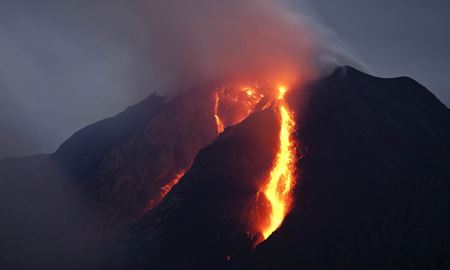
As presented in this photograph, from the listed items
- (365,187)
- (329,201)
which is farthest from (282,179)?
(365,187)

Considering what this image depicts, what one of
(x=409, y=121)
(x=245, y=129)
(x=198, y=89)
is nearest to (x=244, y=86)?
(x=198, y=89)

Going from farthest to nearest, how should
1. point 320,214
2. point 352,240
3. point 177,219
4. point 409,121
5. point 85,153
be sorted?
1. point 85,153
2. point 409,121
3. point 177,219
4. point 320,214
5. point 352,240

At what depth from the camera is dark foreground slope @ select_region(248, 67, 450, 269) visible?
3550 centimetres

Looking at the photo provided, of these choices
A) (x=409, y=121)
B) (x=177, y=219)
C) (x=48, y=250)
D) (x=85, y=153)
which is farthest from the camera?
(x=85, y=153)

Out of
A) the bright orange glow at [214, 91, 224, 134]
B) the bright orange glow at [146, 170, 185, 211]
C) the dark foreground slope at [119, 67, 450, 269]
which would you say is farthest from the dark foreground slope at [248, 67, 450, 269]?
the bright orange glow at [146, 170, 185, 211]

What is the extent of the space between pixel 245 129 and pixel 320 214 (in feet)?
48.4

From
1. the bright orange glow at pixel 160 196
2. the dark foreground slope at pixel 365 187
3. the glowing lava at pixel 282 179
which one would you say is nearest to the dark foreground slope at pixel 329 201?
the dark foreground slope at pixel 365 187

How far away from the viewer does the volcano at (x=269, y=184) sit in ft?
122

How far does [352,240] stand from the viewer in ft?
120

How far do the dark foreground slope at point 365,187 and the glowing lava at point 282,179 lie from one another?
1.17m

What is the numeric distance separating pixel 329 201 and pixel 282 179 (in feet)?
18.5

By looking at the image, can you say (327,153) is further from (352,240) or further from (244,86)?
(244,86)

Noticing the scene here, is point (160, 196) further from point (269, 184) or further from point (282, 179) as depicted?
point (282, 179)

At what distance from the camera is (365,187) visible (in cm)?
4269
